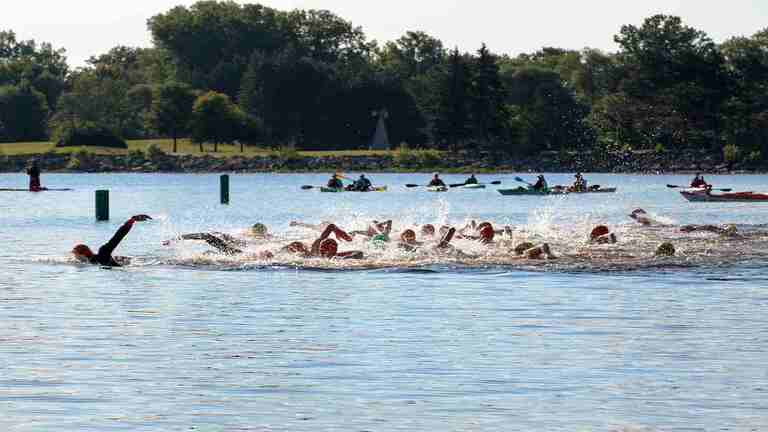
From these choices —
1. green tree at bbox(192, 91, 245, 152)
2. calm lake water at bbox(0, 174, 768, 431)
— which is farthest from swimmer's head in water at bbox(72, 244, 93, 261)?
green tree at bbox(192, 91, 245, 152)

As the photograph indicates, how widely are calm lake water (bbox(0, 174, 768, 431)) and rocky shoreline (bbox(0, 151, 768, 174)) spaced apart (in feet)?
465

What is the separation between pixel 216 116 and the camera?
19638cm

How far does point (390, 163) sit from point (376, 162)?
5.39 feet

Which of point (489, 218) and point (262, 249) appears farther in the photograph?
point (489, 218)

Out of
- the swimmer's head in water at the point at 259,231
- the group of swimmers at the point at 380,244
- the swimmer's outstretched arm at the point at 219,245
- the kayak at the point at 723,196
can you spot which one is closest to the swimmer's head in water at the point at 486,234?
the group of swimmers at the point at 380,244

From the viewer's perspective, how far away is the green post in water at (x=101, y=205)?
2790 inches

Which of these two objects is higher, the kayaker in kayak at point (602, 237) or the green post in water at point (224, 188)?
the kayaker in kayak at point (602, 237)

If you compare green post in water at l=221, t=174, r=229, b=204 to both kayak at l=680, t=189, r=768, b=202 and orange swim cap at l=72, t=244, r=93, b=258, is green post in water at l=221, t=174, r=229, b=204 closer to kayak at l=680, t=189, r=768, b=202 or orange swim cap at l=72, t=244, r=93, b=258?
kayak at l=680, t=189, r=768, b=202

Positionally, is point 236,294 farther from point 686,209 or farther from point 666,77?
point 666,77

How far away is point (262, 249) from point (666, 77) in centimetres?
14435

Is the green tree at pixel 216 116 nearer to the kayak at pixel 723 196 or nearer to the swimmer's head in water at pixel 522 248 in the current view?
the kayak at pixel 723 196

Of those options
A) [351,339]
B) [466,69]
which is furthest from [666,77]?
[351,339]

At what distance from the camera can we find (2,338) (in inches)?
1017

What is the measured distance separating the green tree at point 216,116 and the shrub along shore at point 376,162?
124 inches
